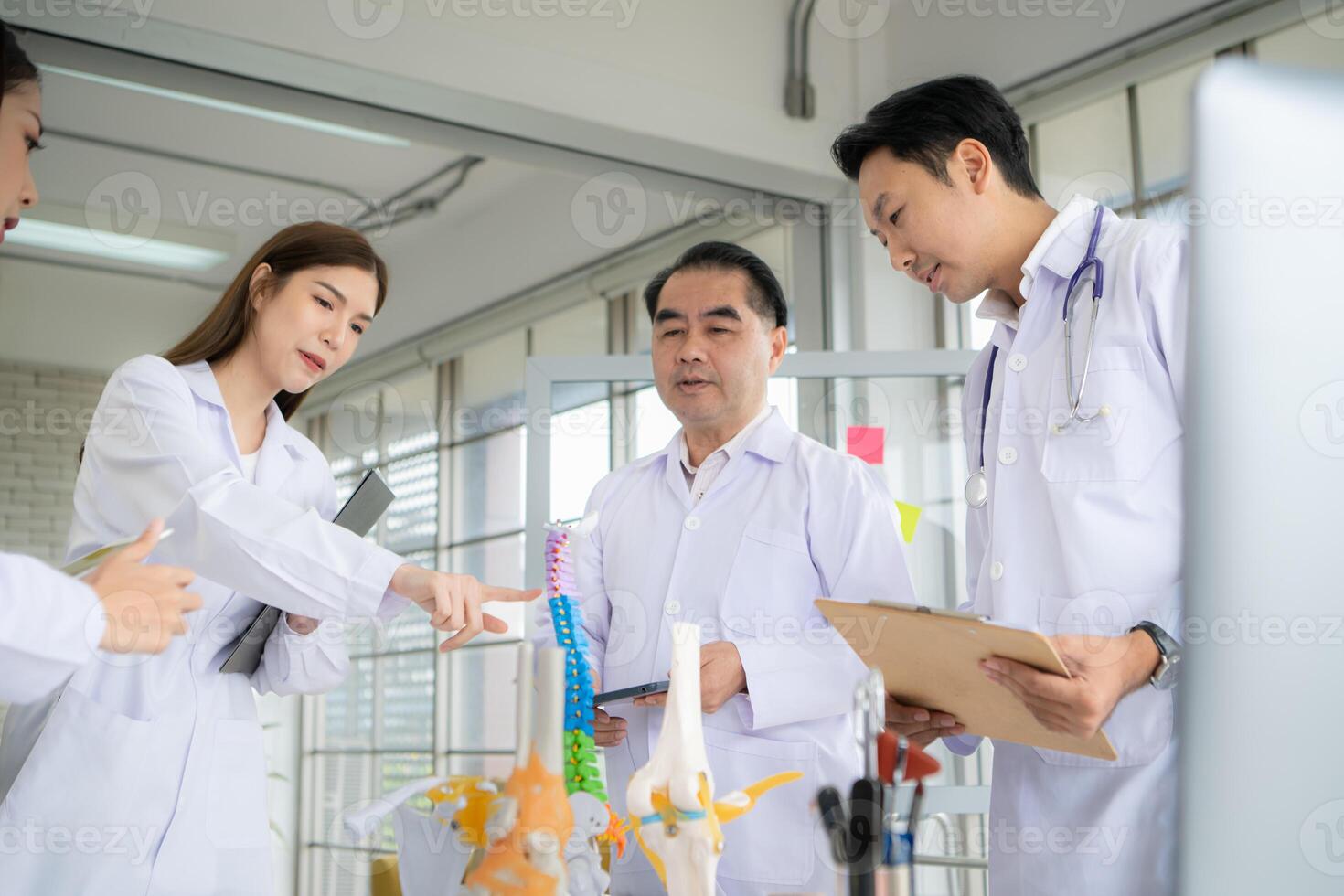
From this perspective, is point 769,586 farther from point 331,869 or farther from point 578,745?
point 331,869

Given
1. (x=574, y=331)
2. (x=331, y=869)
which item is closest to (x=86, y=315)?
(x=574, y=331)

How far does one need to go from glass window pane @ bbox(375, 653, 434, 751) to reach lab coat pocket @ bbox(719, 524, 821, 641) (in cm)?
484

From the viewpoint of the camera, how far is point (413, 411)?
6820 millimetres

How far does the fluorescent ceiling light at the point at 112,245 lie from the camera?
5.66 meters

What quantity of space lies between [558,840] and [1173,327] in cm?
99

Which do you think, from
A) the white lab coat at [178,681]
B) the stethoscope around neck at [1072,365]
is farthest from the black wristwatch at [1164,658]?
the white lab coat at [178,681]

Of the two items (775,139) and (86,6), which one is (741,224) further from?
(86,6)

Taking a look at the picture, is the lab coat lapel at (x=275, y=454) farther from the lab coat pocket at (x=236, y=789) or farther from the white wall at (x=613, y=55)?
the white wall at (x=613, y=55)

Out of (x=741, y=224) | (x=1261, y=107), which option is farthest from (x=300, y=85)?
(x=1261, y=107)

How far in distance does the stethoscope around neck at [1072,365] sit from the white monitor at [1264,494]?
3.01ft

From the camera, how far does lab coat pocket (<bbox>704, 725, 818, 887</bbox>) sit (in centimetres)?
183

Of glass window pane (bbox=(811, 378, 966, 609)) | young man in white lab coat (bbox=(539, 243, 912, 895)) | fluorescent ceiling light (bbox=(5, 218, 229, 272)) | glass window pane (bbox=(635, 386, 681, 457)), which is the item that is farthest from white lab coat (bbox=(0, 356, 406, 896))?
fluorescent ceiling light (bbox=(5, 218, 229, 272))

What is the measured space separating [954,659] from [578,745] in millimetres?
494

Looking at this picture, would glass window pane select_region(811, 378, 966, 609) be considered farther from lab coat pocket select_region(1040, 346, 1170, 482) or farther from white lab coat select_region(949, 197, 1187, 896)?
lab coat pocket select_region(1040, 346, 1170, 482)
